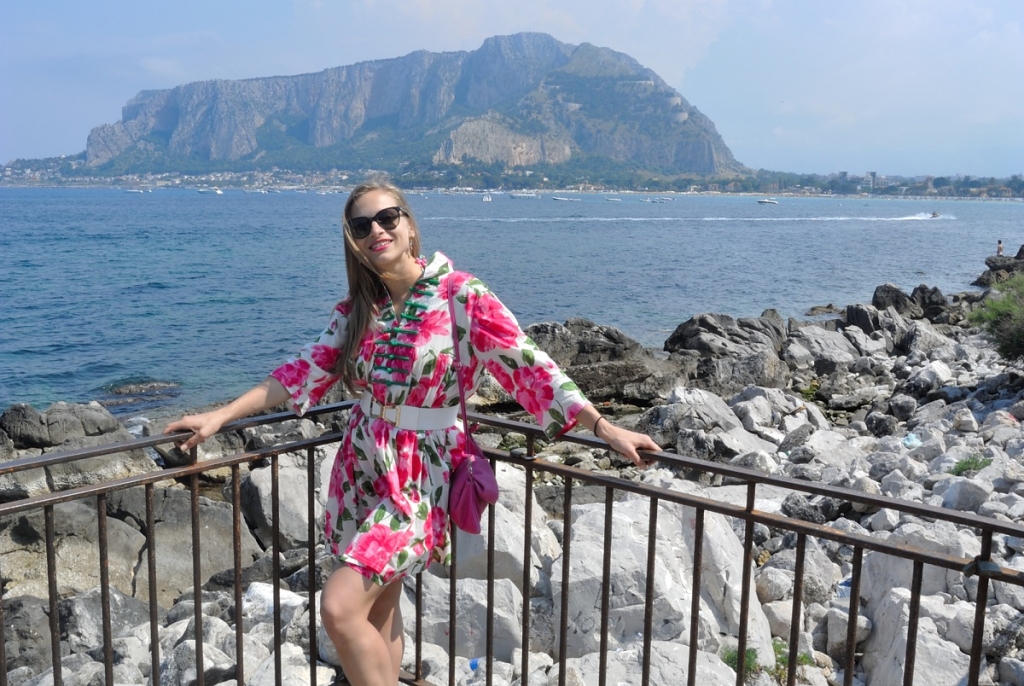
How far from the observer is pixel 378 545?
9.80 feet

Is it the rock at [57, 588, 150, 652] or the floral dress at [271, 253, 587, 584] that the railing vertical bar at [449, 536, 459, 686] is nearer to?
the floral dress at [271, 253, 587, 584]

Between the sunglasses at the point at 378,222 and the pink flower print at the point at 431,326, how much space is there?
1.14 feet

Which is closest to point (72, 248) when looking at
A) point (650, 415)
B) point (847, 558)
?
point (650, 415)

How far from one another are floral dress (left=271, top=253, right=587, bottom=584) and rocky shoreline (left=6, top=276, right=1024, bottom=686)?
0.70m

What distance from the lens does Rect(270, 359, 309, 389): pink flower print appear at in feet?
10.9

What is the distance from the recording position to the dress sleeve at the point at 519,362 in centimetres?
308

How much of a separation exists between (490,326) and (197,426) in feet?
3.57


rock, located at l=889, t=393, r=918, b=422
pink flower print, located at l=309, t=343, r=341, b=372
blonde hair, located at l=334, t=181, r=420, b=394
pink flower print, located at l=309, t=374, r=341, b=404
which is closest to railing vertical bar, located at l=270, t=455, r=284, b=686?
pink flower print, located at l=309, t=374, r=341, b=404

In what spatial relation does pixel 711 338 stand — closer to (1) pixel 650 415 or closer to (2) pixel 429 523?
(1) pixel 650 415

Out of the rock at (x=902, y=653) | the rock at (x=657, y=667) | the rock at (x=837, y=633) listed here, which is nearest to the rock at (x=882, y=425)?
the rock at (x=837, y=633)

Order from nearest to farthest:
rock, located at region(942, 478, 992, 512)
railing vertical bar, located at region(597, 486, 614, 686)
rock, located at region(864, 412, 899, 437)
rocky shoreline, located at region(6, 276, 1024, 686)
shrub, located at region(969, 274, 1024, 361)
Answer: railing vertical bar, located at region(597, 486, 614, 686)
rocky shoreline, located at region(6, 276, 1024, 686)
rock, located at region(942, 478, 992, 512)
rock, located at region(864, 412, 899, 437)
shrub, located at region(969, 274, 1024, 361)

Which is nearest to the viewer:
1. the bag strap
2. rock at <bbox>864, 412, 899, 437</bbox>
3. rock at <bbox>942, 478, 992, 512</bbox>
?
the bag strap

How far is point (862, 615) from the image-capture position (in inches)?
204

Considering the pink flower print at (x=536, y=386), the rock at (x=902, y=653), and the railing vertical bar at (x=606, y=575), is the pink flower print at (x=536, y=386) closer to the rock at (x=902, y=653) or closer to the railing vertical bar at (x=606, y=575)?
the railing vertical bar at (x=606, y=575)
